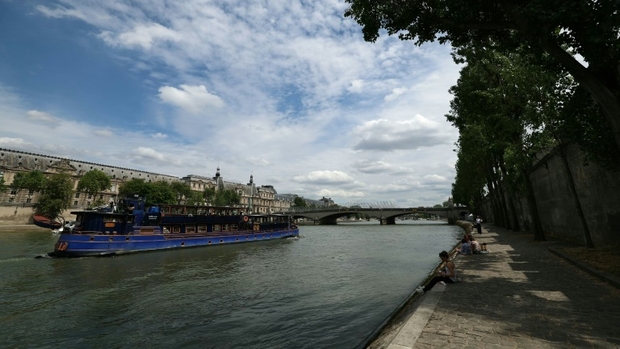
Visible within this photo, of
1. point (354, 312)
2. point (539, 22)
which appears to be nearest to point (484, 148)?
point (539, 22)

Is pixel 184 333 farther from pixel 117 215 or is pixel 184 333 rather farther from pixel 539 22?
pixel 117 215

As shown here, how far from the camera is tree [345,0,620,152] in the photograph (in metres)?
8.84

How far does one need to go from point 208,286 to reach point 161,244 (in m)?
21.6

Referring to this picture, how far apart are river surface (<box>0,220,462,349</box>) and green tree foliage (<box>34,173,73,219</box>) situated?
227ft

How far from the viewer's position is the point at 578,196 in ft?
69.7

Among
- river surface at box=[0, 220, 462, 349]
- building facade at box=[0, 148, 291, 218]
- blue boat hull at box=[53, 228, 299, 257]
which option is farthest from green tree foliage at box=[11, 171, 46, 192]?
river surface at box=[0, 220, 462, 349]

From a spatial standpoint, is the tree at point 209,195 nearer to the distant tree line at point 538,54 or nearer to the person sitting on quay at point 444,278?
the distant tree line at point 538,54

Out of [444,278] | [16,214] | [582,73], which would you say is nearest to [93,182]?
[16,214]

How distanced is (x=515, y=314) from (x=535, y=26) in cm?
810

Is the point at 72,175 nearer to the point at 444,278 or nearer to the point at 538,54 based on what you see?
the point at 444,278

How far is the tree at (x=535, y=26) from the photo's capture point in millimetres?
8844

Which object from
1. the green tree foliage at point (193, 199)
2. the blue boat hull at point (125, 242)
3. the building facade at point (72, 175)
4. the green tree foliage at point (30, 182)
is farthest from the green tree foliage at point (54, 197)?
the blue boat hull at point (125, 242)

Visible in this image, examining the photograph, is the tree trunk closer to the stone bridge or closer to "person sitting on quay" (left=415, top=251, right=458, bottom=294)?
"person sitting on quay" (left=415, top=251, right=458, bottom=294)

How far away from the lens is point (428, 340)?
19.5 ft
